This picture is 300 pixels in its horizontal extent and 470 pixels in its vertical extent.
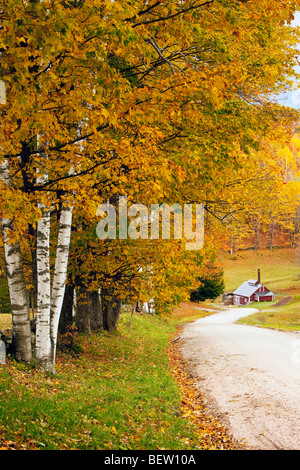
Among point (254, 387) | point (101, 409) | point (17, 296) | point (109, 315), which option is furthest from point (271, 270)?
point (101, 409)

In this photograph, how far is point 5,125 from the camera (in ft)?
19.6

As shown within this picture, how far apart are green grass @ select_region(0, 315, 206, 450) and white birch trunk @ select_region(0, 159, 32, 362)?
1.32ft

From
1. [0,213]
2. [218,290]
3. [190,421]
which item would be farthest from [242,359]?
[218,290]

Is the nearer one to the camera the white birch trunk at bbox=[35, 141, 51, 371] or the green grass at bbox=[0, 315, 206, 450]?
the green grass at bbox=[0, 315, 206, 450]

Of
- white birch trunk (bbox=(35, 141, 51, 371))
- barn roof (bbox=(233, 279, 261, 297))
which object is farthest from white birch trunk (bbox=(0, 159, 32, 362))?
barn roof (bbox=(233, 279, 261, 297))

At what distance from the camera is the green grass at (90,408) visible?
6.09m

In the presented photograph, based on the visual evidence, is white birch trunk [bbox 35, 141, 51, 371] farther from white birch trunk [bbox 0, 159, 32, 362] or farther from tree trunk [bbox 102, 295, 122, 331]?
tree trunk [bbox 102, 295, 122, 331]

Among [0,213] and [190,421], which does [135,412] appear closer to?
[190,421]

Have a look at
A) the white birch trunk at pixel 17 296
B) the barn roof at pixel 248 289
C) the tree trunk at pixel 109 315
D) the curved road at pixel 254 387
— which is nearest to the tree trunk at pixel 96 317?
the tree trunk at pixel 109 315

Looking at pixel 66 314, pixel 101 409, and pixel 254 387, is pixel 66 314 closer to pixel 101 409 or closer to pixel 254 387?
pixel 101 409

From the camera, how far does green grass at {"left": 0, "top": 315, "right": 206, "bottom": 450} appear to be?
6.09m

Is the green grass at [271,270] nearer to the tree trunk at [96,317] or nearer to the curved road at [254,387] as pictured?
the curved road at [254,387]
